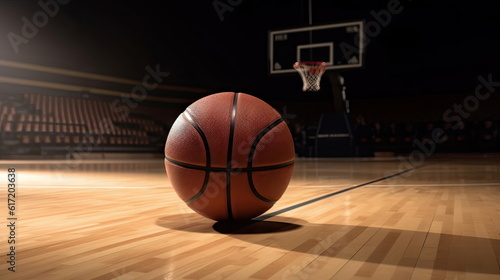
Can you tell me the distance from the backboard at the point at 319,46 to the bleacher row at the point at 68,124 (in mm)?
5431

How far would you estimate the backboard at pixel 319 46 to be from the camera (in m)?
10.1

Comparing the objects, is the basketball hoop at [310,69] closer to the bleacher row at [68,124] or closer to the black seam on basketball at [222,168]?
the bleacher row at [68,124]

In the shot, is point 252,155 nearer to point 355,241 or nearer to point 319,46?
point 355,241

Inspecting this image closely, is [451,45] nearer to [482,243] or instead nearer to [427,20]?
[427,20]

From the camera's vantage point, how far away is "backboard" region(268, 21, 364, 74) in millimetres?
10051

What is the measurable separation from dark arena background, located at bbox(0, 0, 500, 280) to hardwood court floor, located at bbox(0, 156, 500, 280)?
1 cm

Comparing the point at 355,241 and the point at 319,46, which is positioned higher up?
the point at 319,46

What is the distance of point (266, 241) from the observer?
1884 mm

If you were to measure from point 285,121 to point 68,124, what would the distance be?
38.2 ft

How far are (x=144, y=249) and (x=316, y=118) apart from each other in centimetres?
1721

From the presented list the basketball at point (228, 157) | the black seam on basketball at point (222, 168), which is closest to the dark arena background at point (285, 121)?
the basketball at point (228, 157)

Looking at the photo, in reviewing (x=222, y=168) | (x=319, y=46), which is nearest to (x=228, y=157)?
(x=222, y=168)

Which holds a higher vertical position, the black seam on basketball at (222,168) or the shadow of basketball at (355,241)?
the black seam on basketball at (222,168)

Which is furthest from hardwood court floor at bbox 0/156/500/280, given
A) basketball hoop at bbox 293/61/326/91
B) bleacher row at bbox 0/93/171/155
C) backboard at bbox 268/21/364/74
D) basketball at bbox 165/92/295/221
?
bleacher row at bbox 0/93/171/155
